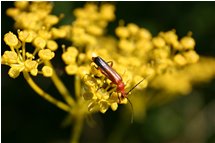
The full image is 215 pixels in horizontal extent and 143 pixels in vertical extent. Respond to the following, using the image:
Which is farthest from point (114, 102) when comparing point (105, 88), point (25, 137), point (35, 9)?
point (25, 137)

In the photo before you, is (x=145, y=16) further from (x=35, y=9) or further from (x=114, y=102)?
(x=114, y=102)

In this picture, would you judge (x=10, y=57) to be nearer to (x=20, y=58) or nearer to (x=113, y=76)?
(x=20, y=58)

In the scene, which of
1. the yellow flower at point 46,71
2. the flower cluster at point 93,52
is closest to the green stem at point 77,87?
the flower cluster at point 93,52

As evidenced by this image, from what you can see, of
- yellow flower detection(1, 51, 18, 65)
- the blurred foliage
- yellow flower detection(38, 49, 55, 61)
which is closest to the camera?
yellow flower detection(1, 51, 18, 65)

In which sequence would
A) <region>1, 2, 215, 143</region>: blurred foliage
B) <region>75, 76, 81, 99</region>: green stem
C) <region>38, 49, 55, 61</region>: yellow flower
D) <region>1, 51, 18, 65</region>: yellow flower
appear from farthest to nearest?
1. <region>1, 2, 215, 143</region>: blurred foliage
2. <region>75, 76, 81, 99</region>: green stem
3. <region>38, 49, 55, 61</region>: yellow flower
4. <region>1, 51, 18, 65</region>: yellow flower

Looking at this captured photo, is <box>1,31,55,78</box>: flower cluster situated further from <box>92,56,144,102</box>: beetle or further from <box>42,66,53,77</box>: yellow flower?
<box>92,56,144,102</box>: beetle

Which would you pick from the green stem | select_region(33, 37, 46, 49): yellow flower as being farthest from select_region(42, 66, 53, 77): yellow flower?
the green stem

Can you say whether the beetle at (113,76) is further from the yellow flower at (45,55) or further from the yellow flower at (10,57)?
the yellow flower at (10,57)

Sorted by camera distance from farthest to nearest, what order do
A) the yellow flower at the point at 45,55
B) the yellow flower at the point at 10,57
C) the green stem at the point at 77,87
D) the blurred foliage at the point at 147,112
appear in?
1. the blurred foliage at the point at 147,112
2. the green stem at the point at 77,87
3. the yellow flower at the point at 45,55
4. the yellow flower at the point at 10,57
